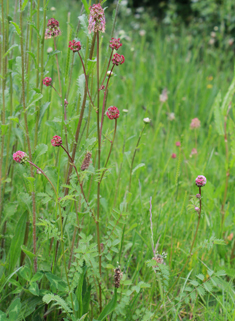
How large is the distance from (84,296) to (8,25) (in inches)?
36.9

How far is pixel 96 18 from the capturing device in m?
0.80

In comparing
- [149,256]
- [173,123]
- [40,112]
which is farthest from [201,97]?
[40,112]

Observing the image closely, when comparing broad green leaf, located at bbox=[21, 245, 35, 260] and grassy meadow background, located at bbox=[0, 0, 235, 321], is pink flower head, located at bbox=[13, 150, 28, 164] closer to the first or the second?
grassy meadow background, located at bbox=[0, 0, 235, 321]

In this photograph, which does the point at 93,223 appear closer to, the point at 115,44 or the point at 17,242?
the point at 17,242

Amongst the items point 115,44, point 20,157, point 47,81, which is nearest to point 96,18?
point 115,44

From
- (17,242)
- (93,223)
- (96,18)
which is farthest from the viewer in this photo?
(93,223)

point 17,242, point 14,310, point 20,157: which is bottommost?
point 14,310

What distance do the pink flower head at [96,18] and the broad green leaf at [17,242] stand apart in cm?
62

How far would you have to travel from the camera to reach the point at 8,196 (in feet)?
4.57

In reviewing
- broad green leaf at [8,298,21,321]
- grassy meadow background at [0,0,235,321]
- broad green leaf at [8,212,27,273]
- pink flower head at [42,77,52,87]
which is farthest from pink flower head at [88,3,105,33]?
broad green leaf at [8,298,21,321]

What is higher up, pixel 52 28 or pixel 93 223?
pixel 52 28

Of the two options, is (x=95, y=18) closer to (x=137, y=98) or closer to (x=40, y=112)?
(x=40, y=112)

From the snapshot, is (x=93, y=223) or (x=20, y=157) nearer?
(x=20, y=157)

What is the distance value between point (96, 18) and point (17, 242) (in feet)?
2.34
